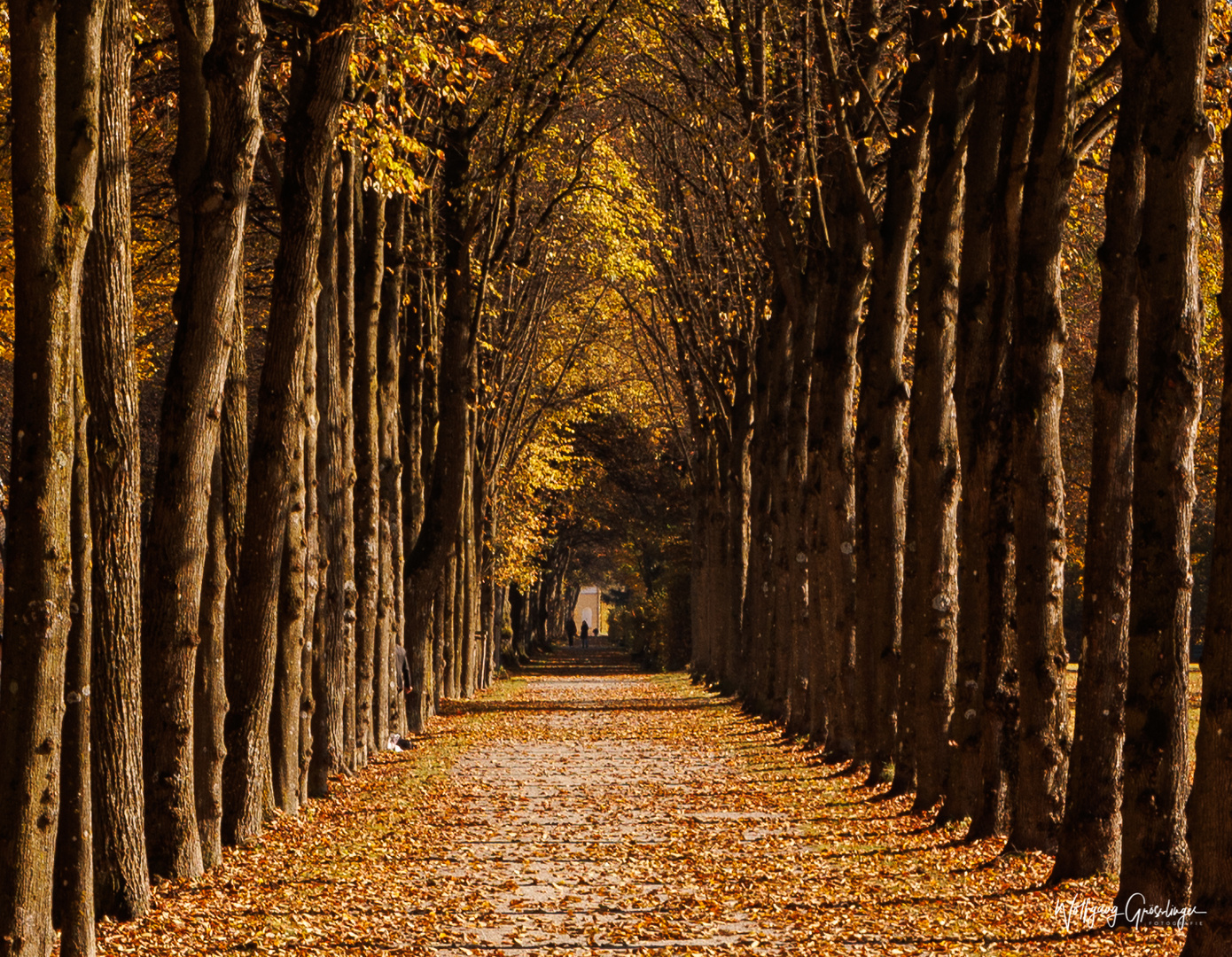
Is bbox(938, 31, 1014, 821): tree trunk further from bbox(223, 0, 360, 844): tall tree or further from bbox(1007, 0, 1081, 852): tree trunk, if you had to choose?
bbox(223, 0, 360, 844): tall tree

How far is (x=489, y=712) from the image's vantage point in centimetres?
2842

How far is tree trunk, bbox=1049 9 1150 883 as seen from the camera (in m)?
9.31

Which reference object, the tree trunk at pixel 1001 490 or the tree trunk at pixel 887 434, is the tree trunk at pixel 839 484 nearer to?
the tree trunk at pixel 887 434

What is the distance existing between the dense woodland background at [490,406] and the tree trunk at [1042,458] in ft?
0.11

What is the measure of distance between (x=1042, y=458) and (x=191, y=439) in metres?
5.81

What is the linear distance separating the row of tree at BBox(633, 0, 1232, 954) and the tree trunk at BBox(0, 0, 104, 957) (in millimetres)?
5271

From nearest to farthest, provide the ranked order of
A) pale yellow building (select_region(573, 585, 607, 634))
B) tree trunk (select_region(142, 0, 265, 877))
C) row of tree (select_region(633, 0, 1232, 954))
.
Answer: row of tree (select_region(633, 0, 1232, 954)) → tree trunk (select_region(142, 0, 265, 877)) → pale yellow building (select_region(573, 585, 607, 634))

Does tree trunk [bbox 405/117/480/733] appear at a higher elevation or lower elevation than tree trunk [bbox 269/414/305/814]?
higher

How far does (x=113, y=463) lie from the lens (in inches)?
335

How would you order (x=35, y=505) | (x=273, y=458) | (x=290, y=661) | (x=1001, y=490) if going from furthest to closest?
1. (x=290, y=661)
2. (x=273, y=458)
3. (x=1001, y=490)
4. (x=35, y=505)

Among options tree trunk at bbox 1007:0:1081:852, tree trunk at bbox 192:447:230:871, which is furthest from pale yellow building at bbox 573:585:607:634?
tree trunk at bbox 1007:0:1081:852

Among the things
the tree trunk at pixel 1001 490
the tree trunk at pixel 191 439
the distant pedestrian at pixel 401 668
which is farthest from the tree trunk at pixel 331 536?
the tree trunk at pixel 1001 490

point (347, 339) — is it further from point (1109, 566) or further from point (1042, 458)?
point (1109, 566)

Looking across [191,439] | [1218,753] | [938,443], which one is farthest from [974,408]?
[191,439]
